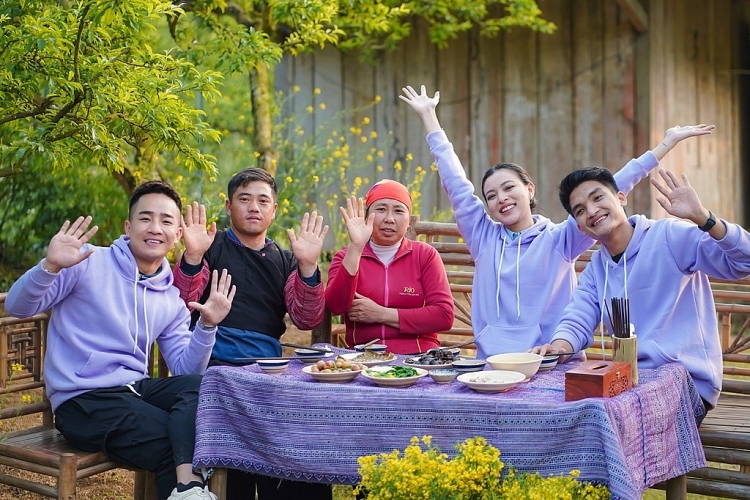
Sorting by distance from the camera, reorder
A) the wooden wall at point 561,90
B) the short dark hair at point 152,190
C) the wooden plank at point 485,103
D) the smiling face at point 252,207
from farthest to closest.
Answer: the wooden plank at point 485,103, the wooden wall at point 561,90, the smiling face at point 252,207, the short dark hair at point 152,190

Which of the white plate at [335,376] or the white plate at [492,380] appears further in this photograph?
the white plate at [335,376]

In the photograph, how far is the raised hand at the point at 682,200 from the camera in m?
3.57

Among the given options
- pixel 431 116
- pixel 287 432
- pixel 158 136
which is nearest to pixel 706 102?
pixel 431 116

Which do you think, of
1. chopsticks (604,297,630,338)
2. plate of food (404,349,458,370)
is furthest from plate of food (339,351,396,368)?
chopsticks (604,297,630,338)

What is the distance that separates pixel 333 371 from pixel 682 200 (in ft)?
4.93

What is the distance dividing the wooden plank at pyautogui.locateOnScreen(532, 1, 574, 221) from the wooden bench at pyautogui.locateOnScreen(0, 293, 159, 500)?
4.62m

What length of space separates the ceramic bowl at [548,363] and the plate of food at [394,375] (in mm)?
465

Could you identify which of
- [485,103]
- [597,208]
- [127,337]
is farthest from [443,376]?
[485,103]

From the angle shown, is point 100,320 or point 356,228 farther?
point 356,228

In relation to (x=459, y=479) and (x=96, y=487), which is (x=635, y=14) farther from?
(x=459, y=479)

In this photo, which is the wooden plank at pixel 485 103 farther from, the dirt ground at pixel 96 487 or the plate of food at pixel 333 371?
the plate of food at pixel 333 371

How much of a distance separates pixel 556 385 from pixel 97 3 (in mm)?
2454

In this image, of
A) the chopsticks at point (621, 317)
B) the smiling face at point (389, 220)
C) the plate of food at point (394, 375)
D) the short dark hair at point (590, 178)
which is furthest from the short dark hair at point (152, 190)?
the chopsticks at point (621, 317)

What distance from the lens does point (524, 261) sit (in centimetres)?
423
